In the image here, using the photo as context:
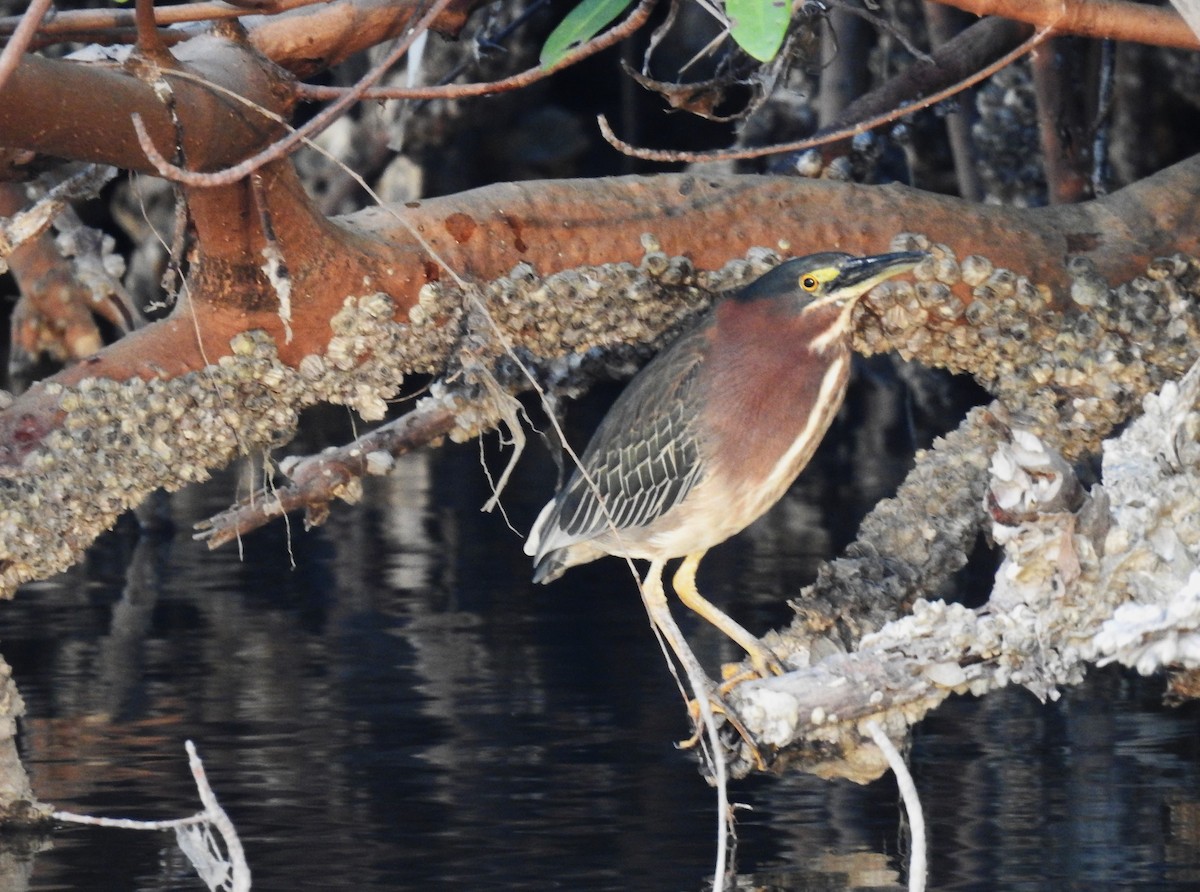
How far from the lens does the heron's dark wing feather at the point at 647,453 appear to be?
2.83 metres

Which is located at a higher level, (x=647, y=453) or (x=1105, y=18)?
(x=1105, y=18)

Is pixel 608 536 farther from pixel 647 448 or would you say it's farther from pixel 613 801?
pixel 613 801

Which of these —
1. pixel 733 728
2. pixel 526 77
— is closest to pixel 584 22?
pixel 526 77

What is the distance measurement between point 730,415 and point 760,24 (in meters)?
1.13

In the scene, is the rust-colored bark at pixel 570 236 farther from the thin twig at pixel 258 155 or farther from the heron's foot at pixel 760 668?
the heron's foot at pixel 760 668

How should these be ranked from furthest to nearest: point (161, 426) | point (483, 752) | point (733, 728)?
point (483, 752) → point (733, 728) → point (161, 426)

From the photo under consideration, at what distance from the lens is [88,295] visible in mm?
5258

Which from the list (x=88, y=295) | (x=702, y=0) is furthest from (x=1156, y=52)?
(x=702, y=0)

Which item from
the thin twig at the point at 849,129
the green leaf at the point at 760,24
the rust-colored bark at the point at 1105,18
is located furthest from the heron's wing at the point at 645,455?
the green leaf at the point at 760,24

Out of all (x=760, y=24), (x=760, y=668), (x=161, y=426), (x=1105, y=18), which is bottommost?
(x=760, y=668)

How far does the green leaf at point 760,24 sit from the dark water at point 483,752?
4.09 feet

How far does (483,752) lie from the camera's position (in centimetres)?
304

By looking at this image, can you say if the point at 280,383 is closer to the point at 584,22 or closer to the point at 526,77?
the point at 526,77

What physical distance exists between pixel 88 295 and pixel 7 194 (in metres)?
0.68
